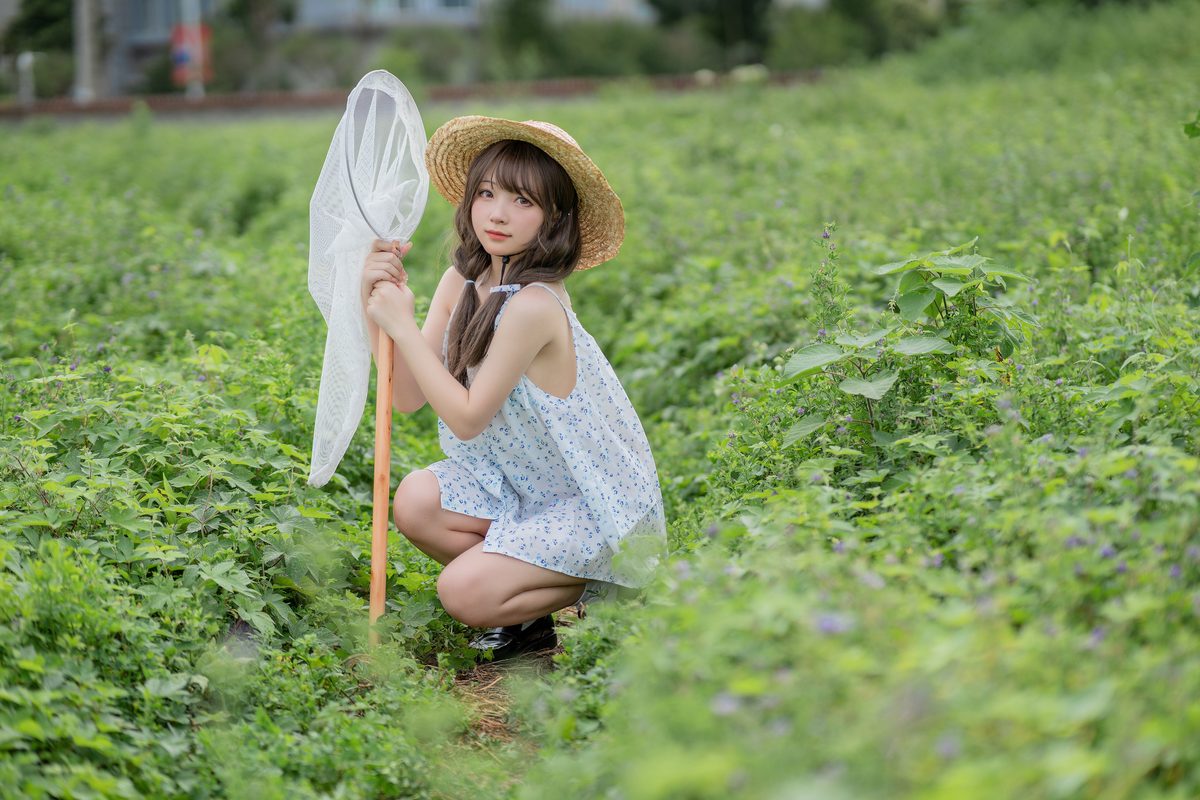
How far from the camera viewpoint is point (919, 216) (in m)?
5.73

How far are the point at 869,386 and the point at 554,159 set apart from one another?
102 centimetres

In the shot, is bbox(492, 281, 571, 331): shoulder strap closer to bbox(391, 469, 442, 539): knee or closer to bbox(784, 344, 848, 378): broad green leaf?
bbox(391, 469, 442, 539): knee

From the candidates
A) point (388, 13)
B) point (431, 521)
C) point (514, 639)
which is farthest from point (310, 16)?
point (514, 639)

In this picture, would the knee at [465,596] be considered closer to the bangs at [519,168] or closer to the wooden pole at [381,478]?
the wooden pole at [381,478]

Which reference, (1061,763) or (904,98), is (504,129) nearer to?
(1061,763)

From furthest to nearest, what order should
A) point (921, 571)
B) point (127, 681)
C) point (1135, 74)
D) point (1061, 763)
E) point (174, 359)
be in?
point (1135, 74) → point (174, 359) → point (127, 681) → point (921, 571) → point (1061, 763)

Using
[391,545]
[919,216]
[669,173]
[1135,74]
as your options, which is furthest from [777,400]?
[1135,74]

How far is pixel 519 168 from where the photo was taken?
125 inches

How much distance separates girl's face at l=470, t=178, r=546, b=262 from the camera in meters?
3.17

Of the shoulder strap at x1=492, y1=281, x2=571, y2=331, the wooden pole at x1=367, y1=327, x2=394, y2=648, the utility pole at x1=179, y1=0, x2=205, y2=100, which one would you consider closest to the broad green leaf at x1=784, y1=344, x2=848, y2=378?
the shoulder strap at x1=492, y1=281, x2=571, y2=331

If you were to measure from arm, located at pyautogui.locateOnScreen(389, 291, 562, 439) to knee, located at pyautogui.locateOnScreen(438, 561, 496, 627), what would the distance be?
354 mm

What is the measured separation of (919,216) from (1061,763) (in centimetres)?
450

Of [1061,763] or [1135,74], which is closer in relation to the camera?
[1061,763]

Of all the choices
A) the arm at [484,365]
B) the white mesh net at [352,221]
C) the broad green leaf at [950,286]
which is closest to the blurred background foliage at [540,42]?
the white mesh net at [352,221]
